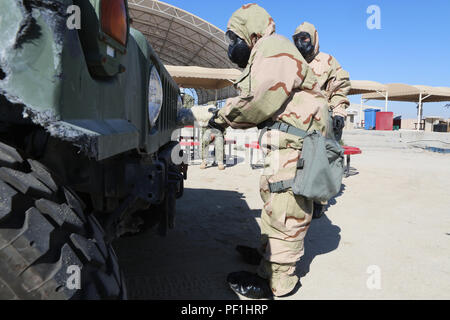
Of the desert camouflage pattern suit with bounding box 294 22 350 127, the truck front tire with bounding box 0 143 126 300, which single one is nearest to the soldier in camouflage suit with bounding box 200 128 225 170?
the desert camouflage pattern suit with bounding box 294 22 350 127

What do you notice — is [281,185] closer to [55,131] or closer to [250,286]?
[250,286]

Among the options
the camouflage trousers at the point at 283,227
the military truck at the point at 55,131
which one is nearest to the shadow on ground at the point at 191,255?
the camouflage trousers at the point at 283,227

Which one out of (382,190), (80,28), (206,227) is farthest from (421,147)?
(80,28)

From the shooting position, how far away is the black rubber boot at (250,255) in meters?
→ 2.63

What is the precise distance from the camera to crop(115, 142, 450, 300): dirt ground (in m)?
2.22

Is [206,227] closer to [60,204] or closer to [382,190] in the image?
[60,204]

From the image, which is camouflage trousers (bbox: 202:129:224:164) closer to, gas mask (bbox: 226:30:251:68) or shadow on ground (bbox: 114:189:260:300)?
shadow on ground (bbox: 114:189:260:300)

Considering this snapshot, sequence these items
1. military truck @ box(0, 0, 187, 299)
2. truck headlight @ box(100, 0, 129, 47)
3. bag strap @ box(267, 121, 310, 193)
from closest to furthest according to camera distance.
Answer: military truck @ box(0, 0, 187, 299), truck headlight @ box(100, 0, 129, 47), bag strap @ box(267, 121, 310, 193)

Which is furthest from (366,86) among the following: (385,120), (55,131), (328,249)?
(55,131)

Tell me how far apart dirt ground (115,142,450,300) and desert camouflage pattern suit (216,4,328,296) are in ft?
1.10

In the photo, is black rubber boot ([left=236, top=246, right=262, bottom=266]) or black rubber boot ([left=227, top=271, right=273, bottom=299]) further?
black rubber boot ([left=236, top=246, right=262, bottom=266])

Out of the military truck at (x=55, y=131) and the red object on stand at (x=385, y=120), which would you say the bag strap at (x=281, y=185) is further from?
the red object on stand at (x=385, y=120)

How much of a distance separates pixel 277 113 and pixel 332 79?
2.30 m

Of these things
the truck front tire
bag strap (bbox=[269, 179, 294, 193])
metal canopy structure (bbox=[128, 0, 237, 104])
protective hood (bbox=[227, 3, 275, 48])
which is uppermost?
metal canopy structure (bbox=[128, 0, 237, 104])
